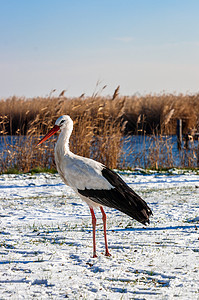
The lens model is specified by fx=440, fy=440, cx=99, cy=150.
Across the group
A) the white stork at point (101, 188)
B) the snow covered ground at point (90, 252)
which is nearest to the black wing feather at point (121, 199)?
the white stork at point (101, 188)

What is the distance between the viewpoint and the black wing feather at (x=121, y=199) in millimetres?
5285

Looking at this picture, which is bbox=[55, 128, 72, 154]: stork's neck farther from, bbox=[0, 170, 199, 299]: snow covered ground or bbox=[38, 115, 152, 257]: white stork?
bbox=[0, 170, 199, 299]: snow covered ground

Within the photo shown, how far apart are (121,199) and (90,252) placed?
915 mm

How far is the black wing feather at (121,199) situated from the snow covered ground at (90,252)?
1.94 feet

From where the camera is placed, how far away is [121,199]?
5336 millimetres

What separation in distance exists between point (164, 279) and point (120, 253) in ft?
3.56

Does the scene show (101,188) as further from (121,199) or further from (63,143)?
(63,143)

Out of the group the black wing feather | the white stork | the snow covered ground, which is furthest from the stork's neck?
the snow covered ground

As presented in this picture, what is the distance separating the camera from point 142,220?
5316 millimetres

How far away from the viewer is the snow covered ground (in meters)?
4.41

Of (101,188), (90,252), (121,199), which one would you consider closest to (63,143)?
(101,188)

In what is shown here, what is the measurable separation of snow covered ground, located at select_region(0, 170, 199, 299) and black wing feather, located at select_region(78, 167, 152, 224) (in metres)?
0.59

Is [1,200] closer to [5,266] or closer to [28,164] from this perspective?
[28,164]

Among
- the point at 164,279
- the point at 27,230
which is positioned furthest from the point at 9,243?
the point at 164,279
